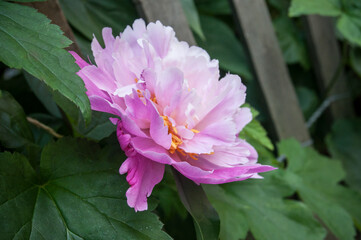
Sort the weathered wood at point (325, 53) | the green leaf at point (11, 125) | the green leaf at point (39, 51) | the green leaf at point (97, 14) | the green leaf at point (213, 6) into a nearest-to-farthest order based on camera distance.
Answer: the green leaf at point (39, 51)
the green leaf at point (11, 125)
the green leaf at point (97, 14)
the green leaf at point (213, 6)
the weathered wood at point (325, 53)

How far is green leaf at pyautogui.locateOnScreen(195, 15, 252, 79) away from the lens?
1.20m

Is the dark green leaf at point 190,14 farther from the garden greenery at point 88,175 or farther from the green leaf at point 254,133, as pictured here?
the green leaf at point 254,133

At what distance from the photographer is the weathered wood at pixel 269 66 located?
1144mm

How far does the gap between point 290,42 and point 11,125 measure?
3.90 feet

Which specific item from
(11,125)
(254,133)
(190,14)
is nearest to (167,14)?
(190,14)

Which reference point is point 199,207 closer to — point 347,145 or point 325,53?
point 325,53

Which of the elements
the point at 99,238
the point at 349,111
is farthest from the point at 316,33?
the point at 99,238

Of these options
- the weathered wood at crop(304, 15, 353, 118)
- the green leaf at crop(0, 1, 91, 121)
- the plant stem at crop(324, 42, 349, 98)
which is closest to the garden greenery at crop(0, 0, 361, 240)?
the green leaf at crop(0, 1, 91, 121)

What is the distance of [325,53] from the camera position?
1471 mm

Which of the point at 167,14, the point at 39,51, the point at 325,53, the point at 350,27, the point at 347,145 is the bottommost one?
the point at 347,145

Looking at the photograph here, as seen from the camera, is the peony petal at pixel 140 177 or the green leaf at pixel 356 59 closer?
the peony petal at pixel 140 177

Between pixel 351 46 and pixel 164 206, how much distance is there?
980 mm

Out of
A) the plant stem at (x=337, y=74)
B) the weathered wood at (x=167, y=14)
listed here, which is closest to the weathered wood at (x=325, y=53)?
the plant stem at (x=337, y=74)

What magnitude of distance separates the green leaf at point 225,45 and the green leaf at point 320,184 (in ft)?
0.88
